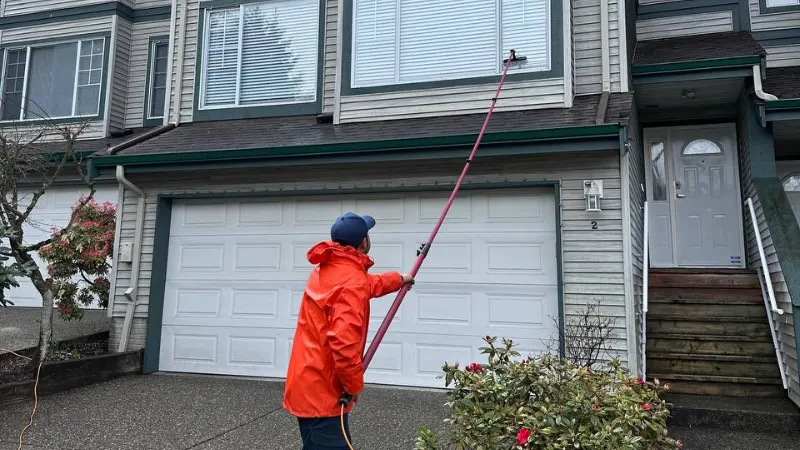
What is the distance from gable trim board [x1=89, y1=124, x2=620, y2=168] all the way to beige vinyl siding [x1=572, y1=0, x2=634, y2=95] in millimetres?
1218

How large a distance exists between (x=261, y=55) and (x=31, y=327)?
506cm

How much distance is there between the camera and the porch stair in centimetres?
545

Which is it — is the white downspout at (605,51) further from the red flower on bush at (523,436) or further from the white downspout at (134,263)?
the white downspout at (134,263)

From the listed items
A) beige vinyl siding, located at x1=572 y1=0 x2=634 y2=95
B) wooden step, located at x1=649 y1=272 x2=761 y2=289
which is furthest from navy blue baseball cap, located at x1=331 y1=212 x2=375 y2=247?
wooden step, located at x1=649 y1=272 x2=761 y2=289

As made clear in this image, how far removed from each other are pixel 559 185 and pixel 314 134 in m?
3.00

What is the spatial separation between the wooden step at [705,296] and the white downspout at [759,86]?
230 centimetres

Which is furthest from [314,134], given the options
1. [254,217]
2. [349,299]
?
[349,299]

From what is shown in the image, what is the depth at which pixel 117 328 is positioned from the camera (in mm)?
7004

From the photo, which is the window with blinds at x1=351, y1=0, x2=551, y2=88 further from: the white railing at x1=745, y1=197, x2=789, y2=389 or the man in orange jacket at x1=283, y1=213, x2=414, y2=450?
the man in orange jacket at x1=283, y1=213, x2=414, y2=450

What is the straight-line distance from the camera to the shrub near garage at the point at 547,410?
2.54 meters

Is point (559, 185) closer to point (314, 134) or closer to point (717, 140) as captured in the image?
point (314, 134)

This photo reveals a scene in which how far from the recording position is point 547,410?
8.72 ft

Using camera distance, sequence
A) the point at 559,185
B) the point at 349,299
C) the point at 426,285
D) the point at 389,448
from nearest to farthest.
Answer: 1. the point at 349,299
2. the point at 389,448
3. the point at 559,185
4. the point at 426,285

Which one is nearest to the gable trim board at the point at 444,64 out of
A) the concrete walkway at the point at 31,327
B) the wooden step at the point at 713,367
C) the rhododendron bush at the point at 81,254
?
the wooden step at the point at 713,367
